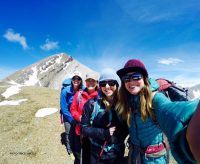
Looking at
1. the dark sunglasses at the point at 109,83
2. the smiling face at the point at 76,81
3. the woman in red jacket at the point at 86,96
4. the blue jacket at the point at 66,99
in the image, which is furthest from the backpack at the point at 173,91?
the blue jacket at the point at 66,99

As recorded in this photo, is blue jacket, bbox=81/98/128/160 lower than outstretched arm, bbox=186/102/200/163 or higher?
lower

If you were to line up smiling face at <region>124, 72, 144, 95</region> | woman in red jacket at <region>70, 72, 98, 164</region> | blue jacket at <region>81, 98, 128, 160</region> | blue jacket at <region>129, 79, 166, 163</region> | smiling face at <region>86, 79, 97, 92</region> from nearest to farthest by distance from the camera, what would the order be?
1. smiling face at <region>124, 72, 144, 95</region>
2. blue jacket at <region>129, 79, 166, 163</region>
3. blue jacket at <region>81, 98, 128, 160</region>
4. woman in red jacket at <region>70, 72, 98, 164</region>
5. smiling face at <region>86, 79, 97, 92</region>

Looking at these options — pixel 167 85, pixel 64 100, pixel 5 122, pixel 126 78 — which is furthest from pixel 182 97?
pixel 5 122

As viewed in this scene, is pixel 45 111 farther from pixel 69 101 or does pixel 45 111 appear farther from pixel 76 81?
pixel 76 81

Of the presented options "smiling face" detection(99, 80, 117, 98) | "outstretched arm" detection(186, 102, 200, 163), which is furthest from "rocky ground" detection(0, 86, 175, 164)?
"outstretched arm" detection(186, 102, 200, 163)

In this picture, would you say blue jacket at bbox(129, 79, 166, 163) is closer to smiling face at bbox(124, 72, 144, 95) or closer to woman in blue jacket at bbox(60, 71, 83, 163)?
smiling face at bbox(124, 72, 144, 95)

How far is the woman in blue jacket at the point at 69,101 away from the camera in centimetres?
1182

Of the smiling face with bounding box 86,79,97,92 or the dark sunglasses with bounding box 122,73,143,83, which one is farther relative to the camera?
the smiling face with bounding box 86,79,97,92

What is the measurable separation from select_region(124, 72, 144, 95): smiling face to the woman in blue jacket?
22.3 ft

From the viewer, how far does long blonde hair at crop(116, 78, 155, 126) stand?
4747 mm

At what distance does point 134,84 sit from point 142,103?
48cm

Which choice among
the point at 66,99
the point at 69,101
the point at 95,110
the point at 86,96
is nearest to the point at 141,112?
the point at 95,110

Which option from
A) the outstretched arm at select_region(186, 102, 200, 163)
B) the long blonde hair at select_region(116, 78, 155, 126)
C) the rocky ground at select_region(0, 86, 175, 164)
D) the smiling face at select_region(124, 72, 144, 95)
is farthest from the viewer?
the rocky ground at select_region(0, 86, 175, 164)

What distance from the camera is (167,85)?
457 centimetres
